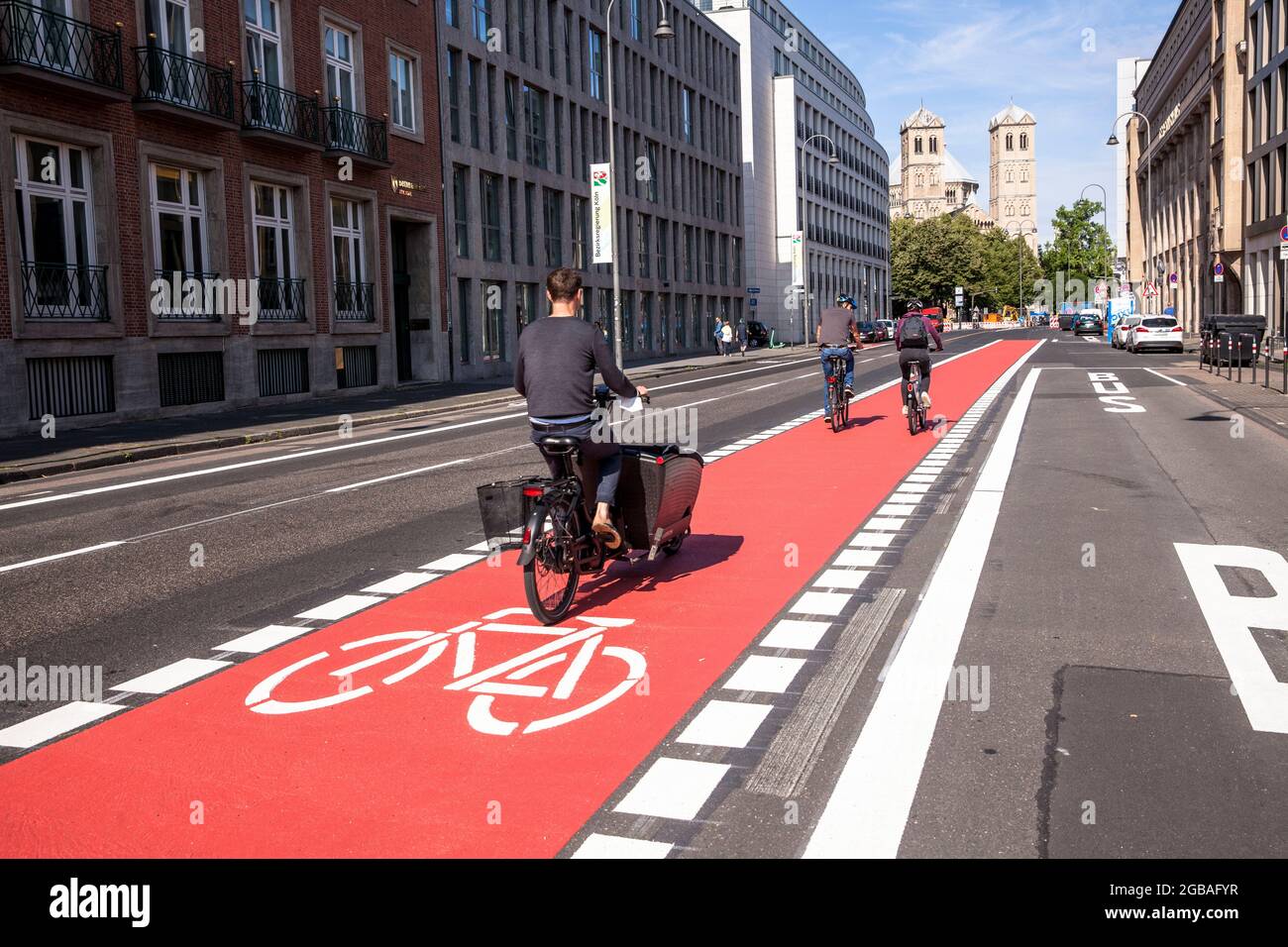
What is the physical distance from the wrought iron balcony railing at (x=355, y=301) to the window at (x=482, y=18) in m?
11.9

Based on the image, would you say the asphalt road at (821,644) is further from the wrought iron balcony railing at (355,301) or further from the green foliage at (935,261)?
the green foliage at (935,261)

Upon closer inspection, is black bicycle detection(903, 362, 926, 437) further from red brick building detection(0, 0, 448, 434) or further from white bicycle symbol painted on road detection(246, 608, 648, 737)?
red brick building detection(0, 0, 448, 434)

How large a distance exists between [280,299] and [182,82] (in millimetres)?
5619

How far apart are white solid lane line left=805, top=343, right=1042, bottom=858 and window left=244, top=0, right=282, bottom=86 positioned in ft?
80.8

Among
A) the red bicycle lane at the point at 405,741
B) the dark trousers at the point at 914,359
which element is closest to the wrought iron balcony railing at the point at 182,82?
the dark trousers at the point at 914,359

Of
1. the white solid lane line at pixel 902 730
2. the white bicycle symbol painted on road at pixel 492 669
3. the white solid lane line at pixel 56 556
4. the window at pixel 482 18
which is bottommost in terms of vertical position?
the white solid lane line at pixel 902 730

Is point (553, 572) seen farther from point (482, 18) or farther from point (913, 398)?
point (482, 18)

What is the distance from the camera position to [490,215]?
1631 inches

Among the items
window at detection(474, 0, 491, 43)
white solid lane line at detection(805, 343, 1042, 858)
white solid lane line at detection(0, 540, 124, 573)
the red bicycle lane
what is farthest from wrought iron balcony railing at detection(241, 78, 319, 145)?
white solid lane line at detection(805, 343, 1042, 858)

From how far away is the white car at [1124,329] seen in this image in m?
48.3

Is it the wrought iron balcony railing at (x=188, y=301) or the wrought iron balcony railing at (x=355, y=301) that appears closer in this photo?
the wrought iron balcony railing at (x=188, y=301)

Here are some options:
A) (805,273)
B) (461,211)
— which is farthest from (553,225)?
(805,273)

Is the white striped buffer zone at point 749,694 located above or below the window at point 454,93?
below
